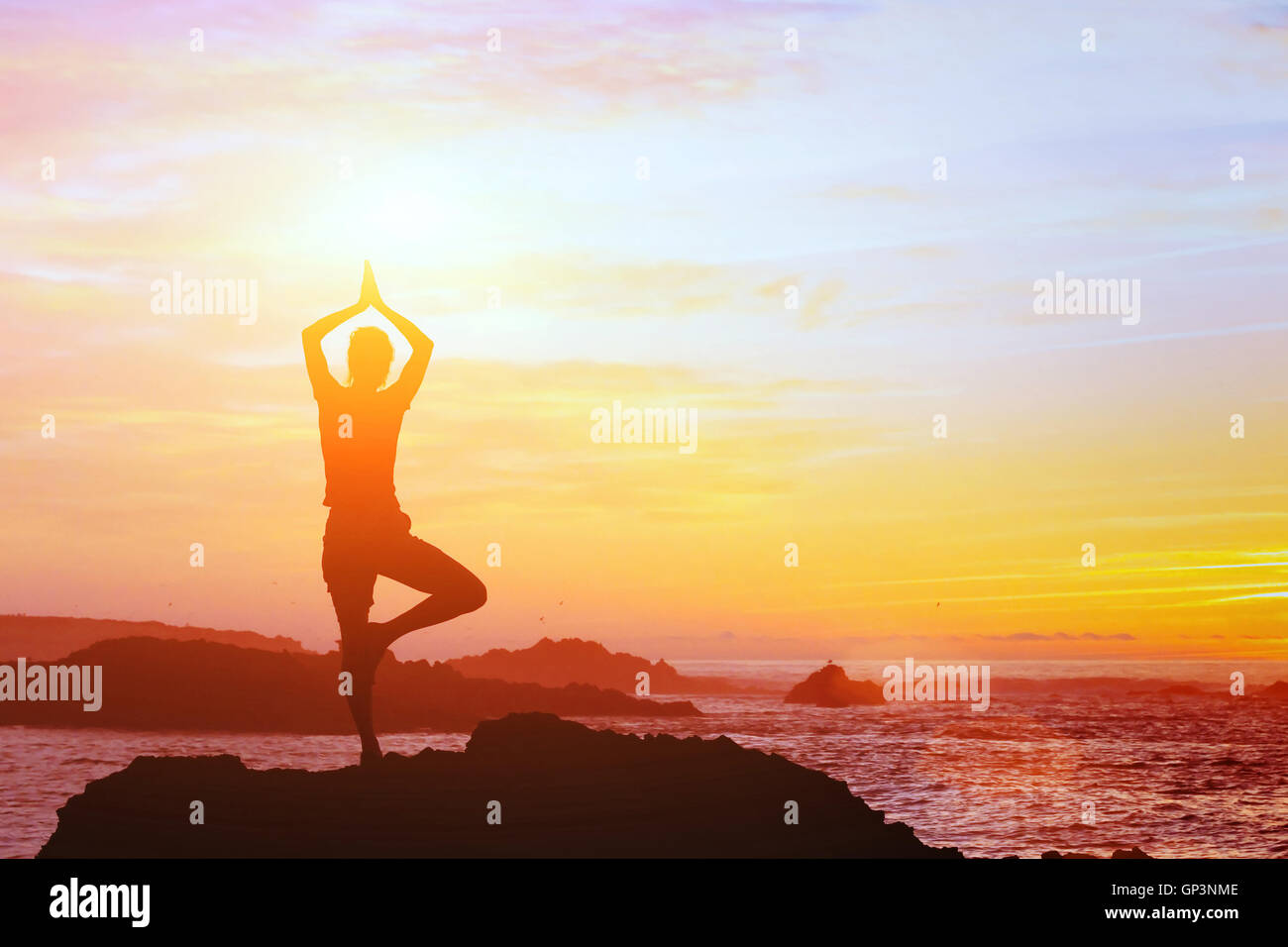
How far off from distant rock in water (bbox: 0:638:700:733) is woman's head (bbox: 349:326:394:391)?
116m

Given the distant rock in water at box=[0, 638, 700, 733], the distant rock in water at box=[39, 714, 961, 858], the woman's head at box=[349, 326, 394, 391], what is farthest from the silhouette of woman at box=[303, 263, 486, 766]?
the distant rock in water at box=[0, 638, 700, 733]

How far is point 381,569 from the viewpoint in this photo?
12.4 m

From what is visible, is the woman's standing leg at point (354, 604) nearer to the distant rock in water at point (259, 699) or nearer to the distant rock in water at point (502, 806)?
the distant rock in water at point (502, 806)

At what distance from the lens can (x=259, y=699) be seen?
443ft

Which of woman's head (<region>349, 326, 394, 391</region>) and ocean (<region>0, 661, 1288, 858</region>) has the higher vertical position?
woman's head (<region>349, 326, 394, 391</region>)

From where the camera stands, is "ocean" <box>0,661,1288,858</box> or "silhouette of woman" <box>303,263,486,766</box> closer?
"silhouette of woman" <box>303,263,486,766</box>

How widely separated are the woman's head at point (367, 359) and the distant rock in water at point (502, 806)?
4152 millimetres

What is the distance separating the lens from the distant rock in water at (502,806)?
11453 mm

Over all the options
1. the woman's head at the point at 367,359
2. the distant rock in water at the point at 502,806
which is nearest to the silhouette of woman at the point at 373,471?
the woman's head at the point at 367,359

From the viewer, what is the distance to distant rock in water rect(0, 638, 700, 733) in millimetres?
128625

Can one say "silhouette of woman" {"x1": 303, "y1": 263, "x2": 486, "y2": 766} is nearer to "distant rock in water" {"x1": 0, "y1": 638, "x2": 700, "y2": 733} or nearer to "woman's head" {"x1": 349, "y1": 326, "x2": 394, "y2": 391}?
"woman's head" {"x1": 349, "y1": 326, "x2": 394, "y2": 391}
